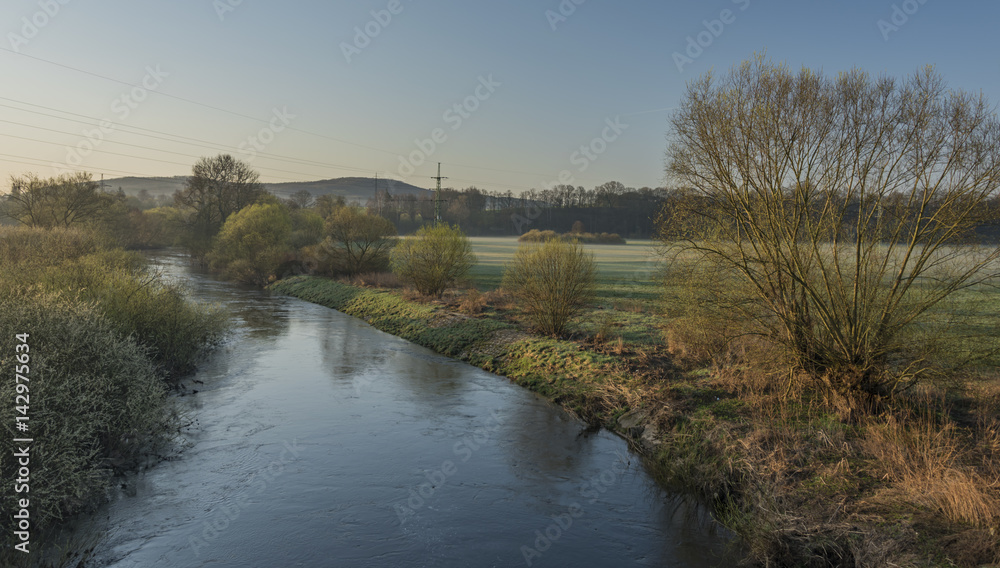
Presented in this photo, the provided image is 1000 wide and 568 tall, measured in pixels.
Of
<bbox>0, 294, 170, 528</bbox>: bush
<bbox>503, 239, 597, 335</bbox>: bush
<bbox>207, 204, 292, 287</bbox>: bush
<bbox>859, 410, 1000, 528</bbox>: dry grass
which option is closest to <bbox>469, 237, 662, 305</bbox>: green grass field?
<bbox>503, 239, 597, 335</bbox>: bush

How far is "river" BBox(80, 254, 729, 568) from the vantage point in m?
8.85

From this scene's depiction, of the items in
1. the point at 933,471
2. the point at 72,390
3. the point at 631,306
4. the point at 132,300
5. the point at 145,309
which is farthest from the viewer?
the point at 631,306

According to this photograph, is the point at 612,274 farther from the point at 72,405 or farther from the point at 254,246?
the point at 72,405

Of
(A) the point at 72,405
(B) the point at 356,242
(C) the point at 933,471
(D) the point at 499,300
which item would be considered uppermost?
(B) the point at 356,242

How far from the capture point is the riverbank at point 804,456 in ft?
25.7

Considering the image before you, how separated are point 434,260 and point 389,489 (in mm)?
24040

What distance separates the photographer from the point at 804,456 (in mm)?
10594

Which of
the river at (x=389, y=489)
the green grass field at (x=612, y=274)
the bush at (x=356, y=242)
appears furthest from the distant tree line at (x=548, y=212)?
the river at (x=389, y=489)

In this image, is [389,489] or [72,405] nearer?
[72,405]

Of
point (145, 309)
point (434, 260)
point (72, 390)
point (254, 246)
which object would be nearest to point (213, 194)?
point (254, 246)

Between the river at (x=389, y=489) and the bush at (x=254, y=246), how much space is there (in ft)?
109

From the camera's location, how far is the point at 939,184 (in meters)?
10.9

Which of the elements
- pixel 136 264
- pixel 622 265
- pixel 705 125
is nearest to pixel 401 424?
pixel 705 125

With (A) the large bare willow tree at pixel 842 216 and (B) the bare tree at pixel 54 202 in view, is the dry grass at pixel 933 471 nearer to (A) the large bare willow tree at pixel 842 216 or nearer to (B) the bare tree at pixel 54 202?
(A) the large bare willow tree at pixel 842 216
